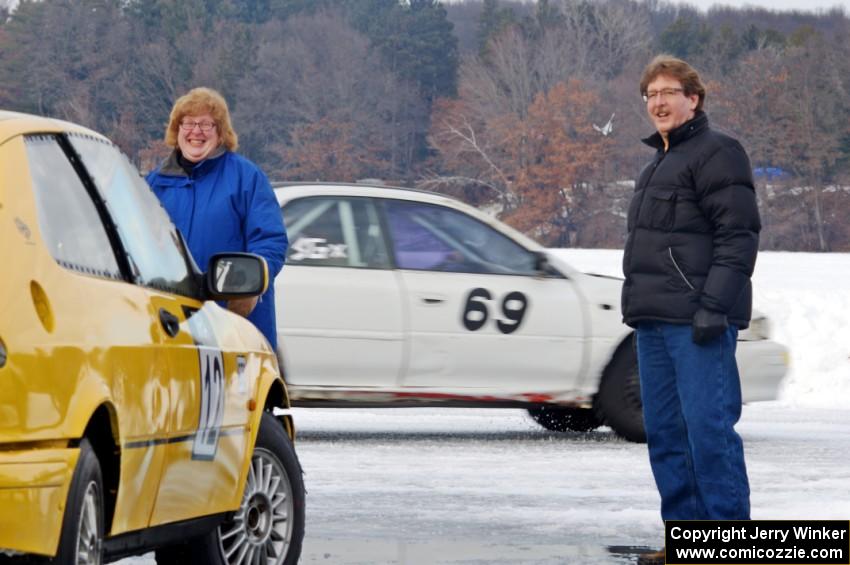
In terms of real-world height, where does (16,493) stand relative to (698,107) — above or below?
below

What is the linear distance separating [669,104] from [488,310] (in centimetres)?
518

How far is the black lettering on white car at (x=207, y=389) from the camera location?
4992 mm

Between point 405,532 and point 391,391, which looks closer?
point 405,532

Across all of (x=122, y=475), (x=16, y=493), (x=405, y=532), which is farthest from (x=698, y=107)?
(x=16, y=493)

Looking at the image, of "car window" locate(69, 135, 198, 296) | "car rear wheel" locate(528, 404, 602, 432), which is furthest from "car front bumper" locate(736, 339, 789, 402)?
"car window" locate(69, 135, 198, 296)

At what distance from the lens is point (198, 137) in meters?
6.74

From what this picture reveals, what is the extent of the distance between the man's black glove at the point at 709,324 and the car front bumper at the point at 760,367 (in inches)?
235

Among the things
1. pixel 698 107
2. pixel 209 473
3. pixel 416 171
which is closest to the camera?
pixel 209 473

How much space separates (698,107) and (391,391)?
201 inches

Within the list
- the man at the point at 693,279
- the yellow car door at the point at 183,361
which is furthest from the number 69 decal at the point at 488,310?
the yellow car door at the point at 183,361

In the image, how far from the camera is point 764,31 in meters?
148

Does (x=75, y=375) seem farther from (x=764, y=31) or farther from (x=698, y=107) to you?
(x=764, y=31)

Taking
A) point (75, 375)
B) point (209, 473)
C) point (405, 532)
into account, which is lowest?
point (405, 532)

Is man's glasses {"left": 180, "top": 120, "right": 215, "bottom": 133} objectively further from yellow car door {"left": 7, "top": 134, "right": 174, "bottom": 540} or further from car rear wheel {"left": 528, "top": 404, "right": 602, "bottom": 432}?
car rear wheel {"left": 528, "top": 404, "right": 602, "bottom": 432}
